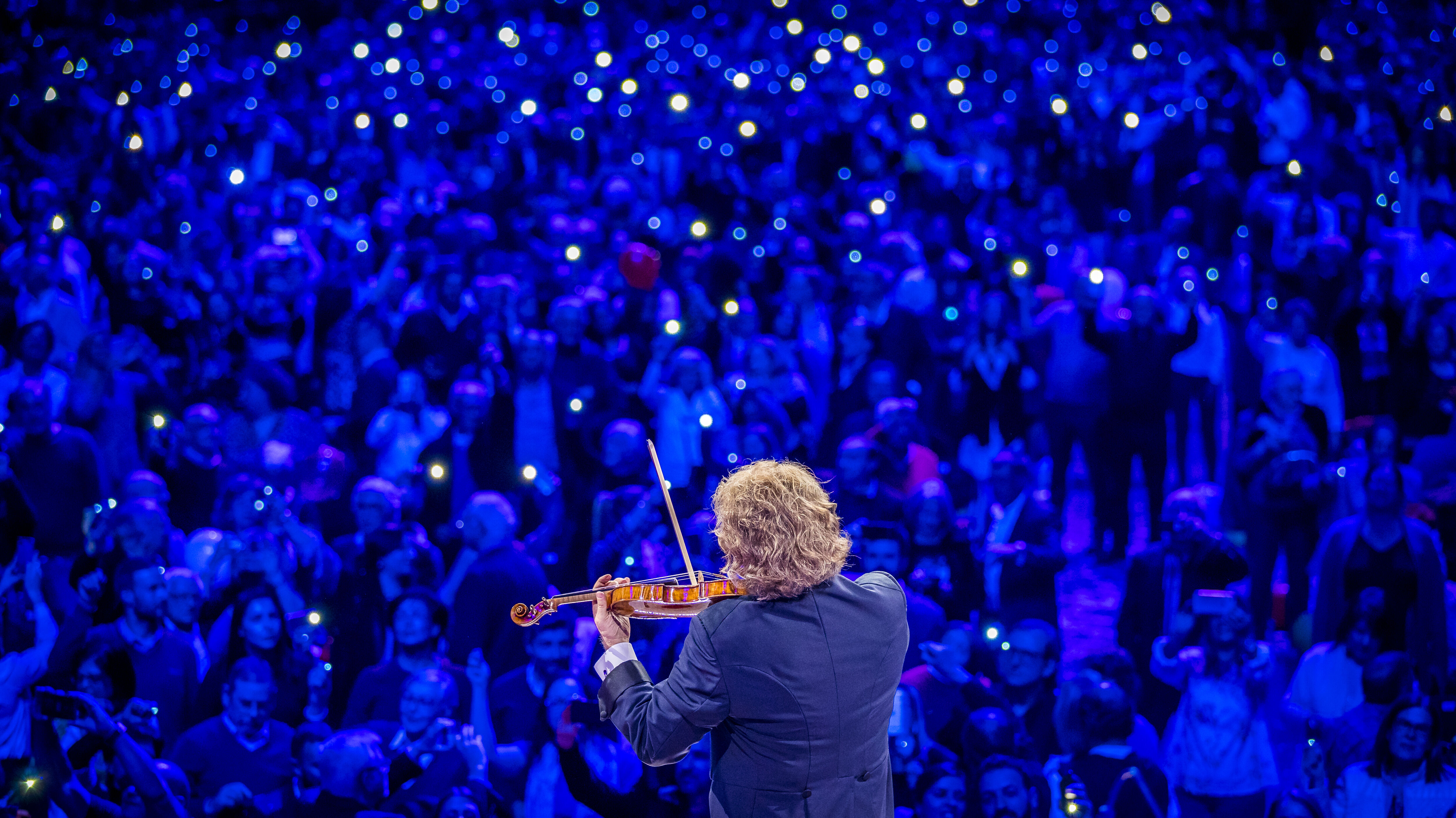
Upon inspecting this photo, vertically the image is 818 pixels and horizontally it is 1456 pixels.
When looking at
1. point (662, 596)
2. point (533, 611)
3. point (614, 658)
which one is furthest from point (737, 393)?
point (614, 658)

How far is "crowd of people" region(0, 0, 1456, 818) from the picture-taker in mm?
3311

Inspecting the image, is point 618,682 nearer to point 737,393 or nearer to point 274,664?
point 737,393

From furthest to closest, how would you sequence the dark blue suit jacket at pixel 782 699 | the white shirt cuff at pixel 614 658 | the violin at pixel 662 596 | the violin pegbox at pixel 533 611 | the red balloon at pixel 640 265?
the red balloon at pixel 640 265 → the violin pegbox at pixel 533 611 → the violin at pixel 662 596 → the white shirt cuff at pixel 614 658 → the dark blue suit jacket at pixel 782 699

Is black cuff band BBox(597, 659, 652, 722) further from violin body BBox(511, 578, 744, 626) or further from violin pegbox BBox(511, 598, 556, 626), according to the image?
violin pegbox BBox(511, 598, 556, 626)

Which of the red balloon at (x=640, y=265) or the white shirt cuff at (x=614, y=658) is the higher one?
the red balloon at (x=640, y=265)

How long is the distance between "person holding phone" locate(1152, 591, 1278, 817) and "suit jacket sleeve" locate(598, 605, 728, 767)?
7.84ft

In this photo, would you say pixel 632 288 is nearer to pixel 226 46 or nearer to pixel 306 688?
pixel 306 688

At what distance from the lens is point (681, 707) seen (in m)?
1.40

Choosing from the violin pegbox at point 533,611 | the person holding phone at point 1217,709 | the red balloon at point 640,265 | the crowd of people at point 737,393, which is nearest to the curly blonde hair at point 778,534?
the violin pegbox at point 533,611

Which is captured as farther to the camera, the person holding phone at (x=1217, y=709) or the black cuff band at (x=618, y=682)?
the person holding phone at (x=1217, y=709)

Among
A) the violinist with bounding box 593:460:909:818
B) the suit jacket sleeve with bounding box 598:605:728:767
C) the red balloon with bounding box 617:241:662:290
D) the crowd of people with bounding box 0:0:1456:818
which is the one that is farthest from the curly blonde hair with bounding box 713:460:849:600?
the red balloon with bounding box 617:241:662:290

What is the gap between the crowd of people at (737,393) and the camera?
3311 mm

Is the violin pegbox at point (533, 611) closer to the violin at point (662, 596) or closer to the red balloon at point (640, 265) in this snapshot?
the violin at point (662, 596)

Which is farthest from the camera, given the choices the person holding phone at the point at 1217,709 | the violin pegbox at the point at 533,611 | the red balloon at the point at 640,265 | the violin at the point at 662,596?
the red balloon at the point at 640,265
